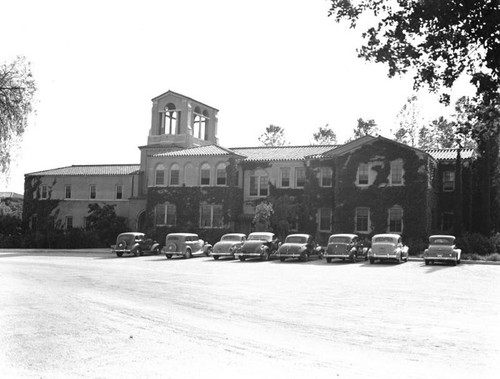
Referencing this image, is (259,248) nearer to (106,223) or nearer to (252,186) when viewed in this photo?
(252,186)

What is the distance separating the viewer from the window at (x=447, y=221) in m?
43.6

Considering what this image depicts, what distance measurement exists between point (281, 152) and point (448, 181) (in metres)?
13.7

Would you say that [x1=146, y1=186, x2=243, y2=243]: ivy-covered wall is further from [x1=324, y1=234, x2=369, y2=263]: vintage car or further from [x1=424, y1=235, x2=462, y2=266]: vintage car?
[x1=424, y1=235, x2=462, y2=266]: vintage car

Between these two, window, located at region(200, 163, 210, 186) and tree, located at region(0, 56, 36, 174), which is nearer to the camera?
tree, located at region(0, 56, 36, 174)

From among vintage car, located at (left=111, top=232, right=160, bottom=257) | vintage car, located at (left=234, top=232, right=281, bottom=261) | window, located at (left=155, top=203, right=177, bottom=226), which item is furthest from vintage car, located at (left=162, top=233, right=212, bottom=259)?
window, located at (left=155, top=203, right=177, bottom=226)

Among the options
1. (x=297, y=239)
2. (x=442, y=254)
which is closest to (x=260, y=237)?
(x=297, y=239)

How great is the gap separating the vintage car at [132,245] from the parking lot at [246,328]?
17851 mm

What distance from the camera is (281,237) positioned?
43.6m

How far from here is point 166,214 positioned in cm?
4859

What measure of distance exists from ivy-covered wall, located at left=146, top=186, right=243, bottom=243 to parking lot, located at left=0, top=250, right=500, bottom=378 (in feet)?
85.1

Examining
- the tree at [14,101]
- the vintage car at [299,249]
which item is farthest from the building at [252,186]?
the tree at [14,101]

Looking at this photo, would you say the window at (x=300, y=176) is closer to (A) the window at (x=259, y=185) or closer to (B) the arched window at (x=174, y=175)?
(A) the window at (x=259, y=185)

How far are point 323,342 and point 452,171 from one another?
36816mm

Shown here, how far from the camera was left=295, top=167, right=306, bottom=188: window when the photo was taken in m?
46.4
